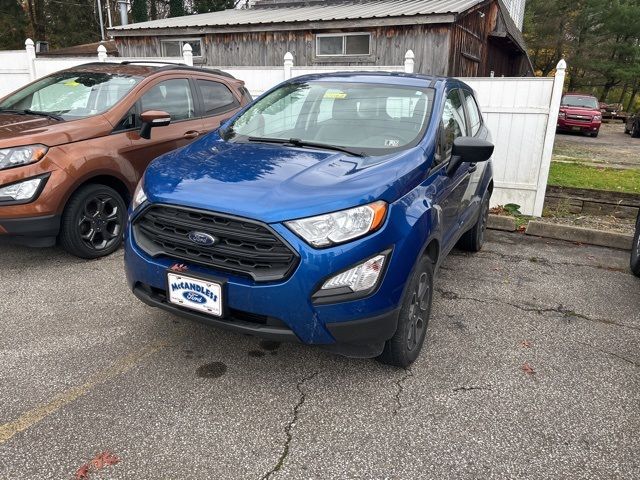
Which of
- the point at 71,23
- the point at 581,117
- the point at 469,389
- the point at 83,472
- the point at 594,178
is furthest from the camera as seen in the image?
the point at 71,23

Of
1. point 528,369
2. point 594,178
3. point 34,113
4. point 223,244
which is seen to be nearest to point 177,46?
point 34,113

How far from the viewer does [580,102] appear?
19.5 metres

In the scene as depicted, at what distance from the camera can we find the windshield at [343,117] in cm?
345

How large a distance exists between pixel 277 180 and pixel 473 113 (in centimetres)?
285

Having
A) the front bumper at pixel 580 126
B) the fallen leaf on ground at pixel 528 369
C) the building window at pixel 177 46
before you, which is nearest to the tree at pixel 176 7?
the building window at pixel 177 46

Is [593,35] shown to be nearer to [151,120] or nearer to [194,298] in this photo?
[151,120]

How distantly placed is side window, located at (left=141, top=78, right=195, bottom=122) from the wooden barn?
7173mm

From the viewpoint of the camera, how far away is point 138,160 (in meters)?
4.85

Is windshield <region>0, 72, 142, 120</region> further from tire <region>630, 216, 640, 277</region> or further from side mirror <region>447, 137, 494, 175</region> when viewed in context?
tire <region>630, 216, 640, 277</region>

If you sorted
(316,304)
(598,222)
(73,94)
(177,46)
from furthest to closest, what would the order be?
(177,46), (598,222), (73,94), (316,304)

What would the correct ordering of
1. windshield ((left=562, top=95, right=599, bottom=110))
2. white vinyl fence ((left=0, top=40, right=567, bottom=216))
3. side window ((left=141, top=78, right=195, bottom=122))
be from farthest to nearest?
windshield ((left=562, top=95, right=599, bottom=110)) < white vinyl fence ((left=0, top=40, right=567, bottom=216)) < side window ((left=141, top=78, right=195, bottom=122))

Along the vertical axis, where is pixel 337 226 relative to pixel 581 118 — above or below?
above

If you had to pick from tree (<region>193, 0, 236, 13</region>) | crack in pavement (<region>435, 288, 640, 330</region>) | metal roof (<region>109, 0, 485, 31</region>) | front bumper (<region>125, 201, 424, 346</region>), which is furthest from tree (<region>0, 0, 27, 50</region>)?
front bumper (<region>125, 201, 424, 346</region>)

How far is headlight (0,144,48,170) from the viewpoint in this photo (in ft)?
13.0
